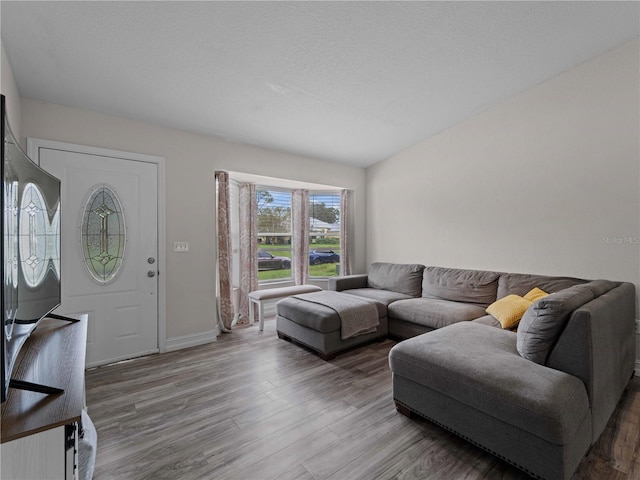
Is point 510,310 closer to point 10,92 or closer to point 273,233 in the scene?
point 273,233

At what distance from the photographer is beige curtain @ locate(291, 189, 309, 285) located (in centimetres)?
514

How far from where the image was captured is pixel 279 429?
6.40 ft

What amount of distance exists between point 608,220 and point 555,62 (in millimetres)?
1587

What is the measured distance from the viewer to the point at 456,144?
3957 mm

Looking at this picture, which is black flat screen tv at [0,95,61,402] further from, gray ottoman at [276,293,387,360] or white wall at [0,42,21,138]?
gray ottoman at [276,293,387,360]

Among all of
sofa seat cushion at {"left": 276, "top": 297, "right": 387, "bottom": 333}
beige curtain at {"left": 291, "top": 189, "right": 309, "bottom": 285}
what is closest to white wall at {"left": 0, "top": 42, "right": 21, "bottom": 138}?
sofa seat cushion at {"left": 276, "top": 297, "right": 387, "bottom": 333}

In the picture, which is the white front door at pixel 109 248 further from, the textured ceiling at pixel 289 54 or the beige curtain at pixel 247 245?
the beige curtain at pixel 247 245

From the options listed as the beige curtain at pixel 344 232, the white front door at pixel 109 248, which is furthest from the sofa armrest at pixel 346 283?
the white front door at pixel 109 248

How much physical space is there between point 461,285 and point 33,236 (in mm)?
3794

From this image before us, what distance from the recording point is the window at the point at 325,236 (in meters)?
5.34

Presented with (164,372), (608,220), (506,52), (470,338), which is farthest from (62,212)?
(608,220)

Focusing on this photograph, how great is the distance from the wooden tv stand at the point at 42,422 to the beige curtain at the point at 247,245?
3126 millimetres

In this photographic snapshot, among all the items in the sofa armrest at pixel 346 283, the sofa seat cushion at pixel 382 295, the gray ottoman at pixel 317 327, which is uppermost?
the sofa armrest at pixel 346 283

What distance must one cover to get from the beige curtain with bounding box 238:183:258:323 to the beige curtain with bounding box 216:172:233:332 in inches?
18.9
